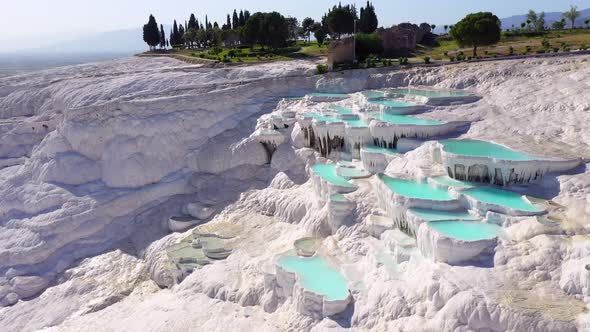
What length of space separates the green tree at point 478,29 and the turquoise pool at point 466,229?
69.1 feet

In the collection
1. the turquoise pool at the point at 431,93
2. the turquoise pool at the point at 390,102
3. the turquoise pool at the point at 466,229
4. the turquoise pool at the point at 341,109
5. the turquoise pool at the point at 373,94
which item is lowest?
the turquoise pool at the point at 466,229

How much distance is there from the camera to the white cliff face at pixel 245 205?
38.5ft

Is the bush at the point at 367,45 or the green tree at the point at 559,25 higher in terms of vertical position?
the green tree at the point at 559,25

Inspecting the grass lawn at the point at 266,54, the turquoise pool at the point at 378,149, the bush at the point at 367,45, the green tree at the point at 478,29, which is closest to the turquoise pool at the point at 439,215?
the turquoise pool at the point at 378,149

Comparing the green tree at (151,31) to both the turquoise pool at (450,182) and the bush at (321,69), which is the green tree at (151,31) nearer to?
the bush at (321,69)

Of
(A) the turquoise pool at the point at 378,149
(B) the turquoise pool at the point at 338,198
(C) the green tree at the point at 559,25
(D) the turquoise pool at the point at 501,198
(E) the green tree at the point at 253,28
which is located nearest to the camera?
(D) the turquoise pool at the point at 501,198

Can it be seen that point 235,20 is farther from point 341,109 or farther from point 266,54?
point 341,109

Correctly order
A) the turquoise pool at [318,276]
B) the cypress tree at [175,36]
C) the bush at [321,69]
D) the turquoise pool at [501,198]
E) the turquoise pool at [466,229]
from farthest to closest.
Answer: the cypress tree at [175,36] < the bush at [321,69] < the turquoise pool at [318,276] < the turquoise pool at [501,198] < the turquoise pool at [466,229]

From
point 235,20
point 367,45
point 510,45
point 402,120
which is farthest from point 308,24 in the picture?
point 402,120

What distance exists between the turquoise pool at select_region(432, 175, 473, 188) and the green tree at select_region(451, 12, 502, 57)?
18269 millimetres

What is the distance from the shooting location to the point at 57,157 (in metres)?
24.9

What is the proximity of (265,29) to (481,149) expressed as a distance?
93.9 ft

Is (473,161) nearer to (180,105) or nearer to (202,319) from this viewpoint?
(202,319)

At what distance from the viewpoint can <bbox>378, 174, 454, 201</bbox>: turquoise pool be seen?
591 inches
